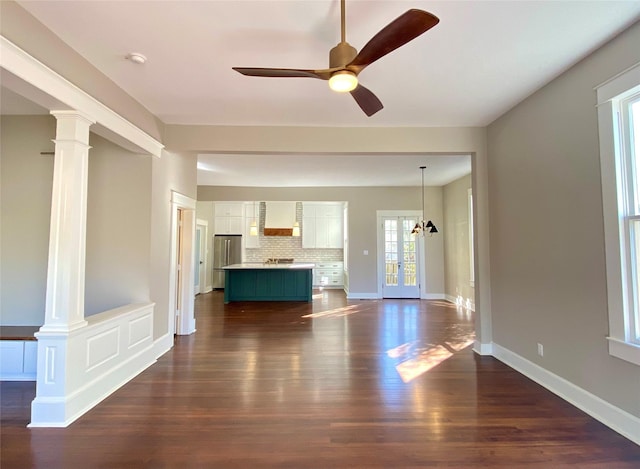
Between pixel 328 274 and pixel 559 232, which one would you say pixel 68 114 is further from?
pixel 328 274

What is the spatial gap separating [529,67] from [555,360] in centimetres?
259

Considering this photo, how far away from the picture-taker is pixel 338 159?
17.5 feet

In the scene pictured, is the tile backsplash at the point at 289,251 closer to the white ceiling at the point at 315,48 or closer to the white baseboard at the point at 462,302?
the white baseboard at the point at 462,302

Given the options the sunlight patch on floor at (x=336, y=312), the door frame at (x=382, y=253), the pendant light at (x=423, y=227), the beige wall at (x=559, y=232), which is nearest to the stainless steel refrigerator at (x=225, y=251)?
the sunlight patch on floor at (x=336, y=312)

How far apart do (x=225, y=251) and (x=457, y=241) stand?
629cm

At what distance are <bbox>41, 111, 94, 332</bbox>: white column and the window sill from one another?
13.1 feet

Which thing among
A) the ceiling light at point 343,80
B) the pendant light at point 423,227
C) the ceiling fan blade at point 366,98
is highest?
the ceiling fan blade at point 366,98

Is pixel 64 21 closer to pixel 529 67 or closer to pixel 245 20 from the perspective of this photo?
pixel 245 20

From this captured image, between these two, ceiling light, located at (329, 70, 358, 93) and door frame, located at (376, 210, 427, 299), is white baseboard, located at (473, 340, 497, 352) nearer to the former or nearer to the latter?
ceiling light, located at (329, 70, 358, 93)

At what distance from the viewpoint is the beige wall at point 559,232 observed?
2369 mm

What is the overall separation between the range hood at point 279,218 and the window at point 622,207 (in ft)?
26.2

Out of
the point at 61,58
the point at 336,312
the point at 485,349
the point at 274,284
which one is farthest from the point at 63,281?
the point at 274,284

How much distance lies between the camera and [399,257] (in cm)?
791

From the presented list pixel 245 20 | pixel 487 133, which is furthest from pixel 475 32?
pixel 487 133
